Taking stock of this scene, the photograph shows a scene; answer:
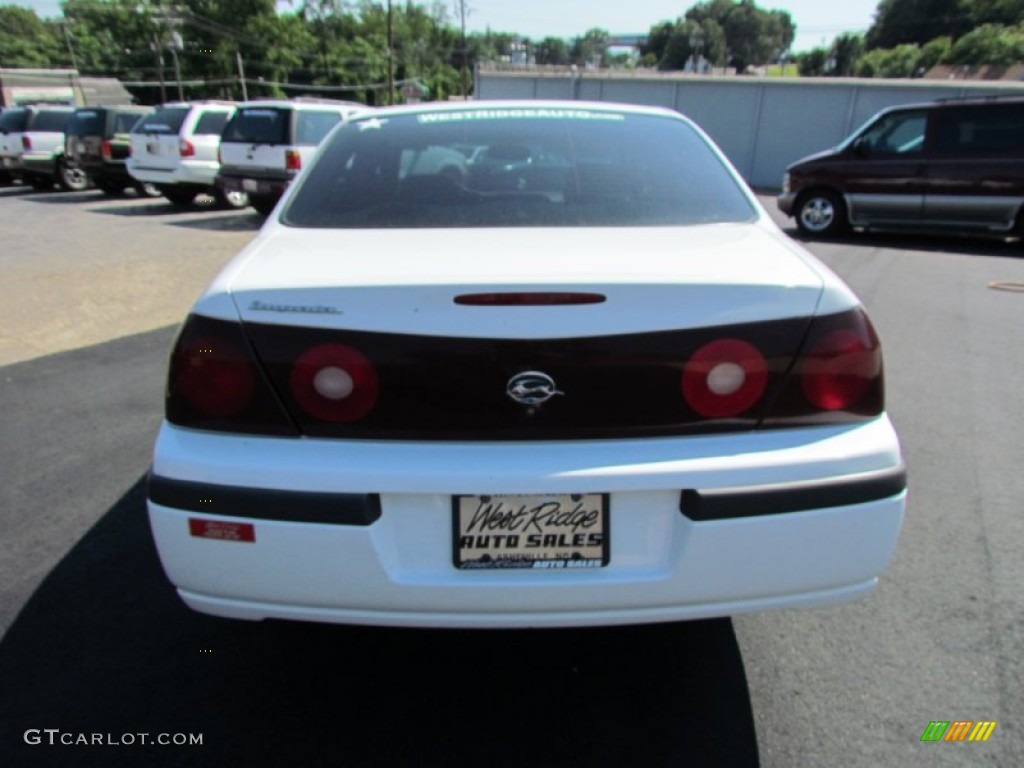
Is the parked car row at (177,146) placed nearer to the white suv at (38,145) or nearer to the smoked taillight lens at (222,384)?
the white suv at (38,145)

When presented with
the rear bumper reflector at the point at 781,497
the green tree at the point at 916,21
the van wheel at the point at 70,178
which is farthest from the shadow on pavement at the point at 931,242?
the green tree at the point at 916,21

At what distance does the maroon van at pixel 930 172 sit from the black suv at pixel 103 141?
1328 centimetres

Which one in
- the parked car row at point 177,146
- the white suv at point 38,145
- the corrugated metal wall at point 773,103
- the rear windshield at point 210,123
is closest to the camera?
the parked car row at point 177,146

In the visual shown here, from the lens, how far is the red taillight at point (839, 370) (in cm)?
184

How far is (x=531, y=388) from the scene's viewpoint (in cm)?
176

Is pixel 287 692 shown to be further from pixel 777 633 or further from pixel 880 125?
pixel 880 125

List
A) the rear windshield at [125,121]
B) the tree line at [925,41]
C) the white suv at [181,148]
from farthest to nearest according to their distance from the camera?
1. the tree line at [925,41]
2. the rear windshield at [125,121]
3. the white suv at [181,148]

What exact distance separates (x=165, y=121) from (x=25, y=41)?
79.6m

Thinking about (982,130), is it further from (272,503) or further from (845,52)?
(845,52)

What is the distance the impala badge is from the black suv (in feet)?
53.0

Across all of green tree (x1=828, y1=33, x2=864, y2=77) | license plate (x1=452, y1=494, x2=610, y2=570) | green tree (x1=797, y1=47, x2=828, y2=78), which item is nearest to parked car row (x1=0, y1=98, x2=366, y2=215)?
license plate (x1=452, y1=494, x2=610, y2=570)

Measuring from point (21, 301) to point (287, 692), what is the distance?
20.7 ft

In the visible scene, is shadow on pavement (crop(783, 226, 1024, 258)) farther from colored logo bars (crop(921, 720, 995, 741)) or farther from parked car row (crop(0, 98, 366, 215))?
colored logo bars (crop(921, 720, 995, 741))

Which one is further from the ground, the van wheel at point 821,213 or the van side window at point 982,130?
the van side window at point 982,130
